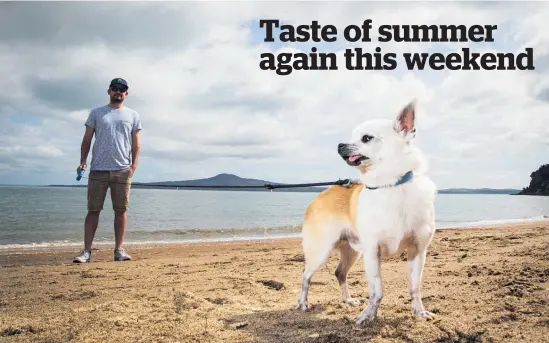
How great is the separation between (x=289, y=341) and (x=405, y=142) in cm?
158

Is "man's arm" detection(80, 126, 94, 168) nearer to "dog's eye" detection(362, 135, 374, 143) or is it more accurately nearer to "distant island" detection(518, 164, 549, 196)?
"dog's eye" detection(362, 135, 374, 143)

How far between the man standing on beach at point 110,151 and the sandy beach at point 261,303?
100 centimetres

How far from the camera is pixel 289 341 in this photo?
3256 millimetres

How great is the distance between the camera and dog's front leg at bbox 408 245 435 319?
3.39 m

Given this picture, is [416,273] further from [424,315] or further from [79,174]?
[79,174]

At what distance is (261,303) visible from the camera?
14.8ft

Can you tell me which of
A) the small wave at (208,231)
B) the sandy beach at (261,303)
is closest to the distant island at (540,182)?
the small wave at (208,231)

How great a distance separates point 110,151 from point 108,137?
0.21m

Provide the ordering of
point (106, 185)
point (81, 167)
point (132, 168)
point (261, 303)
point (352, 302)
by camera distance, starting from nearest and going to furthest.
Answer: point (352, 302), point (261, 303), point (81, 167), point (106, 185), point (132, 168)

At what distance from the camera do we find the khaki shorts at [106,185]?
703 cm

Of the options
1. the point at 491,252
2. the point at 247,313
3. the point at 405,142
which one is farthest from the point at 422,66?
the point at 247,313

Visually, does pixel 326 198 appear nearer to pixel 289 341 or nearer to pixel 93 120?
pixel 289 341

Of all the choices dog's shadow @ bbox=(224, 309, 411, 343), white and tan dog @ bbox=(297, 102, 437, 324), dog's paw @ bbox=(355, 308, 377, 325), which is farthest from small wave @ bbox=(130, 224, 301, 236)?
white and tan dog @ bbox=(297, 102, 437, 324)

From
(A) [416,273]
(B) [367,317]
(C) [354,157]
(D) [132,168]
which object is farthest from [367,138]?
(D) [132,168]
